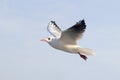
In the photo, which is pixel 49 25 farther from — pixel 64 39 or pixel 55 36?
pixel 64 39

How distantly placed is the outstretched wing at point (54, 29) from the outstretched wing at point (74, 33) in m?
1.83

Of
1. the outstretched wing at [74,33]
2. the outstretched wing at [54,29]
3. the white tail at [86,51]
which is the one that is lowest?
the white tail at [86,51]

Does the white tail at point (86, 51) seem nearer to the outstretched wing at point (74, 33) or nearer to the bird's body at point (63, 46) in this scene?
the bird's body at point (63, 46)

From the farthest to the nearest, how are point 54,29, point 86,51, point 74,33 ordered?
point 54,29 < point 86,51 < point 74,33

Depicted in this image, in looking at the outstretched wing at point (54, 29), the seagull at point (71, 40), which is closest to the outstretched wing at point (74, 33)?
the seagull at point (71, 40)

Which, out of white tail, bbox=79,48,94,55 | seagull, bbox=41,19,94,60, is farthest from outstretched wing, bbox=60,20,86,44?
white tail, bbox=79,48,94,55

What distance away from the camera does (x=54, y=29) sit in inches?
874

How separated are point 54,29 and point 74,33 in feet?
10.2

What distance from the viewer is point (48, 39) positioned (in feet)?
65.4

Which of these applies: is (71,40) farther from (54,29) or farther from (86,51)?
(54,29)

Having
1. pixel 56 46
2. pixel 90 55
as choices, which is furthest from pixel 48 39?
pixel 90 55

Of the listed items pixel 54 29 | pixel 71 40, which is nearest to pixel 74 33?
pixel 71 40

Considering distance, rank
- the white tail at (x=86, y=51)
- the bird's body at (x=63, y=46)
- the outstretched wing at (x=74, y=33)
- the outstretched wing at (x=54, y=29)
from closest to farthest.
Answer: the outstretched wing at (x=74, y=33), the bird's body at (x=63, y=46), the white tail at (x=86, y=51), the outstretched wing at (x=54, y=29)

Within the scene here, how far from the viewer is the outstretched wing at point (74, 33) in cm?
1864
